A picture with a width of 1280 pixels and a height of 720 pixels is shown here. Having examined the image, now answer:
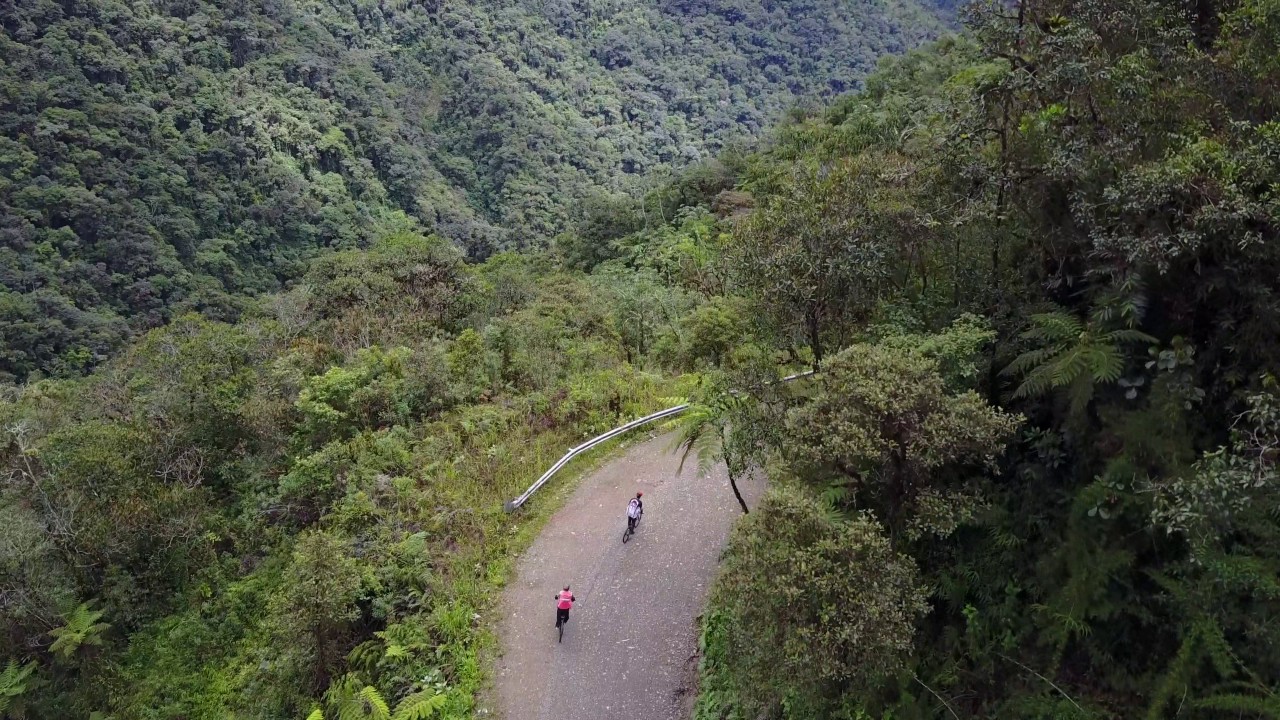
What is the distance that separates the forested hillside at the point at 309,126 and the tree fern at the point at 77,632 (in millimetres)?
35783

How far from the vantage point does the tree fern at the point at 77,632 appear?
1334 centimetres

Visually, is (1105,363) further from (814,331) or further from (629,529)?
(629,529)

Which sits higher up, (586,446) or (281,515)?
(281,515)

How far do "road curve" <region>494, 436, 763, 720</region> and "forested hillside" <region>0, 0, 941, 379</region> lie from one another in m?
42.8

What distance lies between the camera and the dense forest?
19.1 ft

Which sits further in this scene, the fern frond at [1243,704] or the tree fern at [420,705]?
the tree fern at [420,705]

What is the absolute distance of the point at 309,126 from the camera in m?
65.1

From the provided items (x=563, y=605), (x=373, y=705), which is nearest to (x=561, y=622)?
(x=563, y=605)

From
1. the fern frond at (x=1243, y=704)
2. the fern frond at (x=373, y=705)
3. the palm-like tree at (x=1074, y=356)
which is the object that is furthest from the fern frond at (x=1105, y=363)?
the fern frond at (x=373, y=705)

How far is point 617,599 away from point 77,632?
10.3m

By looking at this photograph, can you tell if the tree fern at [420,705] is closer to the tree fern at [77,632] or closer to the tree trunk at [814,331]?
the tree trunk at [814,331]

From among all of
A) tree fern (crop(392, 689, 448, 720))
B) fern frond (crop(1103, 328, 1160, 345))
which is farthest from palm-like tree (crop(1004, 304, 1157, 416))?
tree fern (crop(392, 689, 448, 720))

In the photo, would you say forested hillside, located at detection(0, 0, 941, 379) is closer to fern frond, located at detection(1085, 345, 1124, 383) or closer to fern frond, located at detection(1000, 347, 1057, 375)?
fern frond, located at detection(1000, 347, 1057, 375)

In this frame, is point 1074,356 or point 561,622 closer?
point 1074,356
